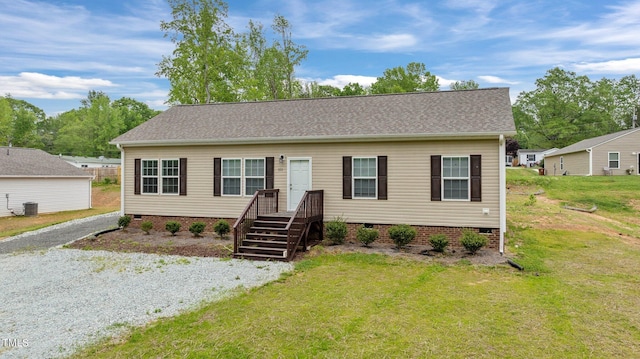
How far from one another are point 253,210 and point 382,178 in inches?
149

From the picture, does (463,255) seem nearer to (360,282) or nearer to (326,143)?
(360,282)

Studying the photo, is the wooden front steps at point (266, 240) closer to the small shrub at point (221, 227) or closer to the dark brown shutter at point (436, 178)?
the small shrub at point (221, 227)

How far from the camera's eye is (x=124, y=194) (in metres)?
13.1

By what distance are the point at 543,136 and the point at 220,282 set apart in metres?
50.3

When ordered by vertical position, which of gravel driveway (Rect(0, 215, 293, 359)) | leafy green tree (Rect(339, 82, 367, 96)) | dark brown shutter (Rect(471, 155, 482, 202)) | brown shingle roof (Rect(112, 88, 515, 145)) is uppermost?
leafy green tree (Rect(339, 82, 367, 96))

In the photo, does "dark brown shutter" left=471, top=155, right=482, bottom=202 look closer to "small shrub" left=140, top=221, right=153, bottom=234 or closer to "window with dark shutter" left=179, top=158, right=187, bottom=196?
"window with dark shutter" left=179, top=158, right=187, bottom=196

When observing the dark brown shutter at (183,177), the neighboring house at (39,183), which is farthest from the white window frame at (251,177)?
the neighboring house at (39,183)

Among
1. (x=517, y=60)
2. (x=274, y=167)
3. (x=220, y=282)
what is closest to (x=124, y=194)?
(x=274, y=167)

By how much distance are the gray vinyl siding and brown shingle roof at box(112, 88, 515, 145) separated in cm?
39

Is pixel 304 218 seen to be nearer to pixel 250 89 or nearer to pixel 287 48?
pixel 250 89

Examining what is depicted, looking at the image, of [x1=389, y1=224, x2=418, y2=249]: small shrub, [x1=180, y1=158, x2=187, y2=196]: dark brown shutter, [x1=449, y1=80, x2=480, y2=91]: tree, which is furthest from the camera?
[x1=449, y1=80, x2=480, y2=91]: tree

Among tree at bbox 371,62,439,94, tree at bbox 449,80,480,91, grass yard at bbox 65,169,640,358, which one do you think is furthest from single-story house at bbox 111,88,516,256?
tree at bbox 449,80,480,91

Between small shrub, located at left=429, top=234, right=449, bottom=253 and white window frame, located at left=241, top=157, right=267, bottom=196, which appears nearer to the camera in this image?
small shrub, located at left=429, top=234, right=449, bottom=253

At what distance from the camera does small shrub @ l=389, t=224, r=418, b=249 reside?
31.8 feet
